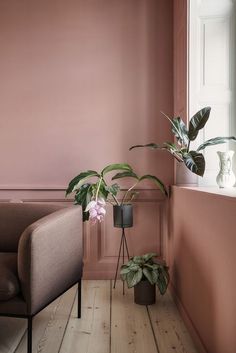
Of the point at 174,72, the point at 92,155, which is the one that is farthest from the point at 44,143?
the point at 174,72

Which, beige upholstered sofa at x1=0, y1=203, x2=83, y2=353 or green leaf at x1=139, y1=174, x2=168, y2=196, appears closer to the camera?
beige upholstered sofa at x1=0, y1=203, x2=83, y2=353

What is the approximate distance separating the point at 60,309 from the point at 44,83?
1.65 m

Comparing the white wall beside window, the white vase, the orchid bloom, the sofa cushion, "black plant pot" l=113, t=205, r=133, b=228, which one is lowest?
the sofa cushion

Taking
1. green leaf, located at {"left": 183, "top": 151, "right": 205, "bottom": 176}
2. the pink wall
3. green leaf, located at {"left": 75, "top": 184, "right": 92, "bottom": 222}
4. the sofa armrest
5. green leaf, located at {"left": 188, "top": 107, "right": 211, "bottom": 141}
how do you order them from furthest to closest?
green leaf, located at {"left": 75, "top": 184, "right": 92, "bottom": 222} < green leaf, located at {"left": 188, "top": 107, "right": 211, "bottom": 141} < green leaf, located at {"left": 183, "top": 151, "right": 205, "bottom": 176} < the sofa armrest < the pink wall

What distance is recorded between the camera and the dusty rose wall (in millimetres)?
2521

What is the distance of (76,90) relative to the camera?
2539mm

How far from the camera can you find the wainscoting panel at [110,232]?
2.53 meters

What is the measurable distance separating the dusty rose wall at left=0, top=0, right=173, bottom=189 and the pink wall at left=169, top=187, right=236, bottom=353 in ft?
2.58

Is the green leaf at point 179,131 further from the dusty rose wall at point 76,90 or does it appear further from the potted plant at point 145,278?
the potted plant at point 145,278

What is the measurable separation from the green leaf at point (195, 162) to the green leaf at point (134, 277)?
736 mm

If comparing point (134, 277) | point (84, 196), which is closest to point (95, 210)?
point (84, 196)

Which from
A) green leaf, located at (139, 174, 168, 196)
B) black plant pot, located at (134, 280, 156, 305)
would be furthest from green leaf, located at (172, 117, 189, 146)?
black plant pot, located at (134, 280, 156, 305)

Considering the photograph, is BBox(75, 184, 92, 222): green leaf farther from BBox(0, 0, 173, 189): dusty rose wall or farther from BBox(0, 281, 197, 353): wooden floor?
BBox(0, 281, 197, 353): wooden floor

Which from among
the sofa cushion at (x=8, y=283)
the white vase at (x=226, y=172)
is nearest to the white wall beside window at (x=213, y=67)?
the white vase at (x=226, y=172)
